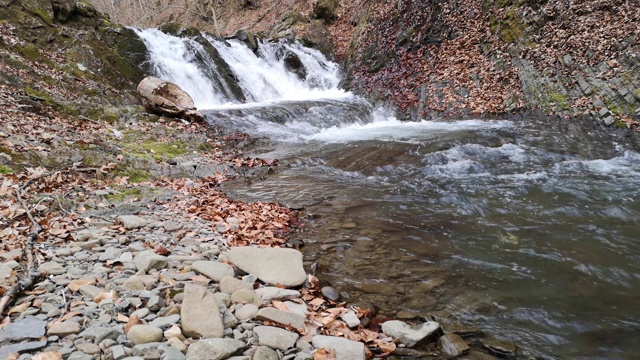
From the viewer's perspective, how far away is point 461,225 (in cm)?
538

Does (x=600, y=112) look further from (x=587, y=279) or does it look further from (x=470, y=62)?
(x=587, y=279)

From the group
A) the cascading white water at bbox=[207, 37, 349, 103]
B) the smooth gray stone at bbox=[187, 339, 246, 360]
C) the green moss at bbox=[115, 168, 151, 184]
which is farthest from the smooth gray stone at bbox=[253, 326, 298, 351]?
the cascading white water at bbox=[207, 37, 349, 103]

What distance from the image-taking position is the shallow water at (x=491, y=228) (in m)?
3.47

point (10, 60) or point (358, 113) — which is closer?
point (10, 60)

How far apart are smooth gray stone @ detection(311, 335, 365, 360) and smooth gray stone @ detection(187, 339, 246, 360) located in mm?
558

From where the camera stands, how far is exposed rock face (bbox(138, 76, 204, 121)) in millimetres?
11273

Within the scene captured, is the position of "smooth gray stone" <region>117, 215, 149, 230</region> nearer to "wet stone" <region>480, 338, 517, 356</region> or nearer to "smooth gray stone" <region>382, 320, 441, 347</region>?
"smooth gray stone" <region>382, 320, 441, 347</region>

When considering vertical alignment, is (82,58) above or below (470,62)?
above

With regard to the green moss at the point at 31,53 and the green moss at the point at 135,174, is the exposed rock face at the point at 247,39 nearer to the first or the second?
the green moss at the point at 31,53

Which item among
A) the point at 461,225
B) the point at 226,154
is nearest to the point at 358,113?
the point at 226,154

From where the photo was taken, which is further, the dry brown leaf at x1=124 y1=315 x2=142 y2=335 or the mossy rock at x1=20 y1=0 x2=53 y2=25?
the mossy rock at x1=20 y1=0 x2=53 y2=25

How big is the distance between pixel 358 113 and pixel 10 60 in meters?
10.7

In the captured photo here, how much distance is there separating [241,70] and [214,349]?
656 inches

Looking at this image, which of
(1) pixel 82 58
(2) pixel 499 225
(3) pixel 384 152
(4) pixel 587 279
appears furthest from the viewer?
(1) pixel 82 58
